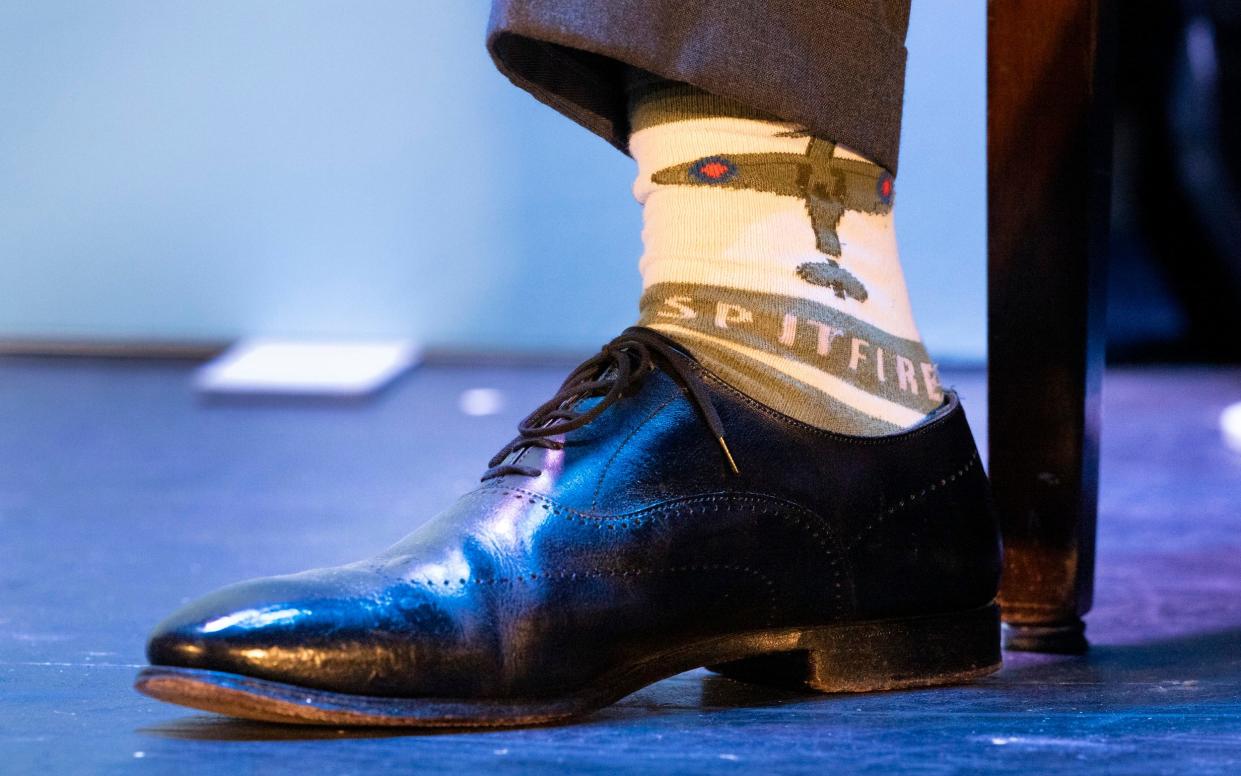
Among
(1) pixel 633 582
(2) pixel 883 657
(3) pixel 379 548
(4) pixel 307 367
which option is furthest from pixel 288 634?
(4) pixel 307 367

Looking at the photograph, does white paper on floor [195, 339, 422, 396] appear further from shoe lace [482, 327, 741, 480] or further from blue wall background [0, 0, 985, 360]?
shoe lace [482, 327, 741, 480]

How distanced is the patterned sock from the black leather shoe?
2 cm

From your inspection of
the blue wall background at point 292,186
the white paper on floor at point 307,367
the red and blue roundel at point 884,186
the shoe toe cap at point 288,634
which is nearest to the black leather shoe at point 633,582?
the shoe toe cap at point 288,634

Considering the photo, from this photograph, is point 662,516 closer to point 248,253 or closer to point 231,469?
point 231,469

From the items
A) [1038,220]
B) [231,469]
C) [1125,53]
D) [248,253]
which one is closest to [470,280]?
[248,253]

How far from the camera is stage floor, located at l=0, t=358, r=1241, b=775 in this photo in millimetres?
407

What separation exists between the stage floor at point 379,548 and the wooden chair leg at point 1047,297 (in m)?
0.05

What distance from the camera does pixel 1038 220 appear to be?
659 millimetres

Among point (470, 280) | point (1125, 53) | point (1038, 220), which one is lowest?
point (1038, 220)

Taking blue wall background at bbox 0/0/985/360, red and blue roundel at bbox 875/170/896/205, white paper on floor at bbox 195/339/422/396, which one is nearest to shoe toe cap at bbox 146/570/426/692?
red and blue roundel at bbox 875/170/896/205

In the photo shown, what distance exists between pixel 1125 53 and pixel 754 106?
2840 millimetres

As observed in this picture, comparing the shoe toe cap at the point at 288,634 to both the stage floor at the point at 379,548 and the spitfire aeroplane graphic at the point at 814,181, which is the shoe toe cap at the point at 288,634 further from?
the spitfire aeroplane graphic at the point at 814,181

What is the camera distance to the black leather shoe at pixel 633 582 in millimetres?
431

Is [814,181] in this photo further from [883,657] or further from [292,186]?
[292,186]
